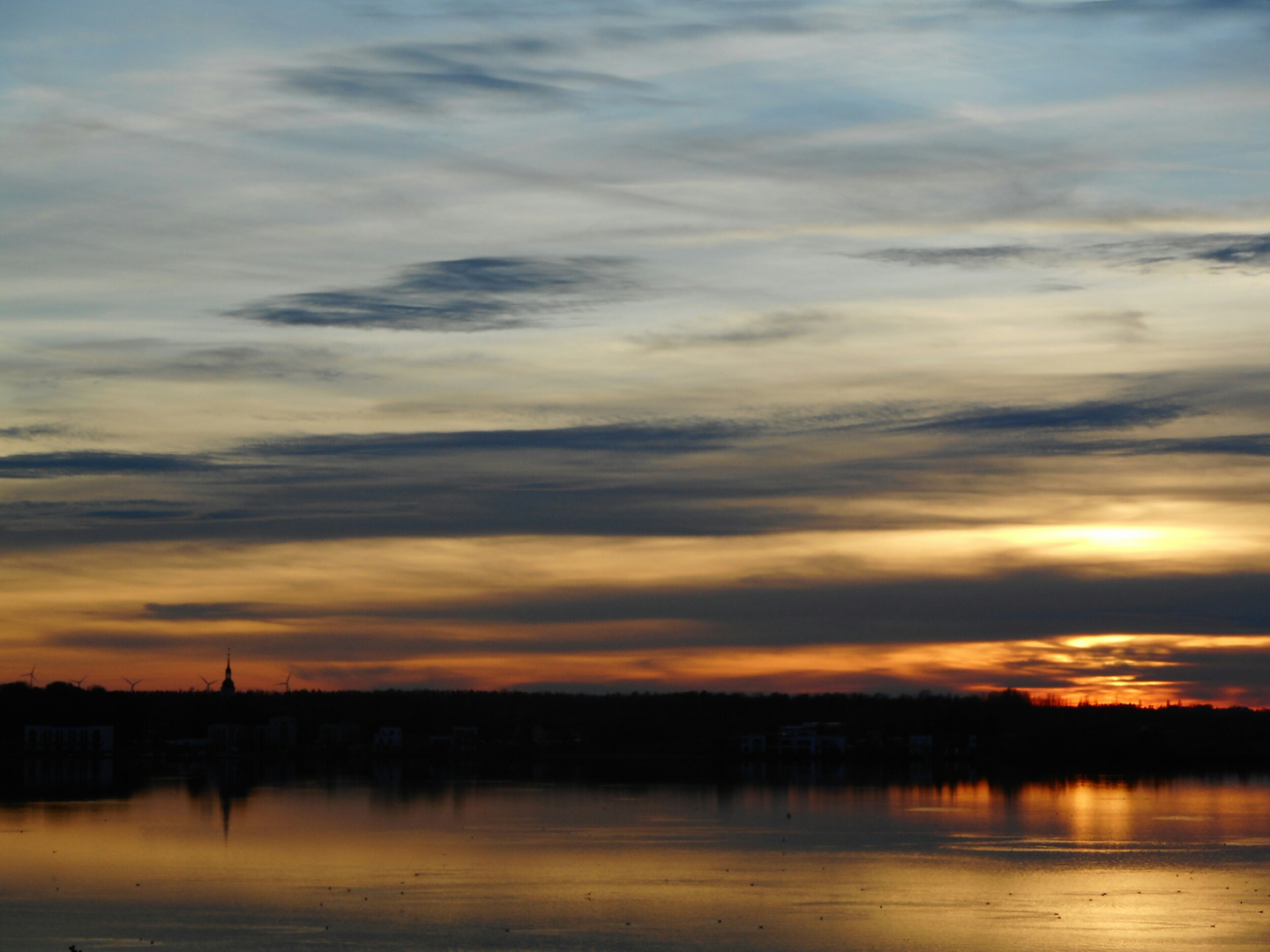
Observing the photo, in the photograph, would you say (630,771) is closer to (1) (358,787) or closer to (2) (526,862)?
(1) (358,787)

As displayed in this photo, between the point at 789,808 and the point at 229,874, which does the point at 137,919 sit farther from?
the point at 789,808

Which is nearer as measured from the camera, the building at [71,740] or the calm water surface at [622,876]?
the calm water surface at [622,876]

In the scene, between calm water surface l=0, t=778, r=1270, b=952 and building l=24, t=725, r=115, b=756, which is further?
building l=24, t=725, r=115, b=756

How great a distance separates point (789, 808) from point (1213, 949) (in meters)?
53.3

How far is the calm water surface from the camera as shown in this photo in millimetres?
40688

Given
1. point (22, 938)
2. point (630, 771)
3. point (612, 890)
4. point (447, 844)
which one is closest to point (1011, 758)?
point (630, 771)

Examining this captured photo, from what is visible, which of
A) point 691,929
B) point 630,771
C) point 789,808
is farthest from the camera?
point 630,771

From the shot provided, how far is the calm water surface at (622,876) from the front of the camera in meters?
40.7

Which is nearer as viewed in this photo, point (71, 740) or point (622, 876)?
point (622, 876)

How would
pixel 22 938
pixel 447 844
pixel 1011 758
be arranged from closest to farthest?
pixel 22 938, pixel 447 844, pixel 1011 758

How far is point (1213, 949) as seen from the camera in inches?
1553

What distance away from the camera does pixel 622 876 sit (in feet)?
175

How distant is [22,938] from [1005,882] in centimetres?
3196

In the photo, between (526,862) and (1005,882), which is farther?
(526,862)
